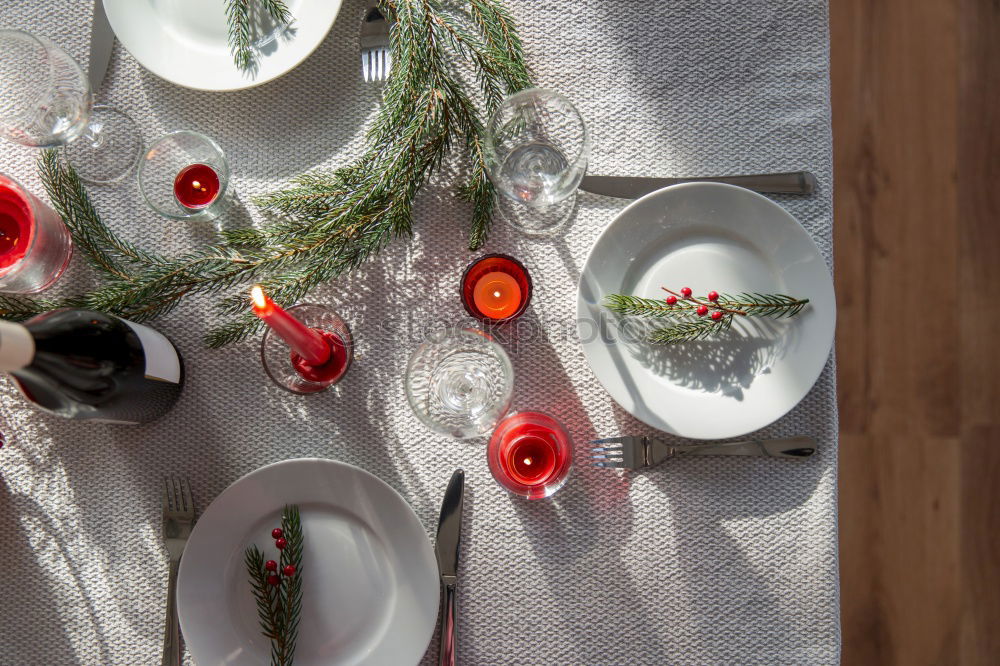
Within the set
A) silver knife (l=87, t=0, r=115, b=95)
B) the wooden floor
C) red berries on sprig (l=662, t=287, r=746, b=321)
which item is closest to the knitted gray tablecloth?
silver knife (l=87, t=0, r=115, b=95)

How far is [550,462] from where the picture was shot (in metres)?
0.76

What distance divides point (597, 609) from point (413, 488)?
24 centimetres

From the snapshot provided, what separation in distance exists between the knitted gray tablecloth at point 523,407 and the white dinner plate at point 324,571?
5 centimetres

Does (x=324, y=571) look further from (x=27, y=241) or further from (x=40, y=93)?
(x=40, y=93)

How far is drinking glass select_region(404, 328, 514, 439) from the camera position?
0.73 m

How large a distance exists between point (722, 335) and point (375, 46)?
1.65ft

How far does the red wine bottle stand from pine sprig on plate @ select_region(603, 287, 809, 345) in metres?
0.48

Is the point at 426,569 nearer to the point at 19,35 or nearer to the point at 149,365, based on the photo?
the point at 149,365

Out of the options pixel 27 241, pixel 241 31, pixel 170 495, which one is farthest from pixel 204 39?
pixel 170 495

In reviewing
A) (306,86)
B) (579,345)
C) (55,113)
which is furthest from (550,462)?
(55,113)

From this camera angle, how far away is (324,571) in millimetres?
752

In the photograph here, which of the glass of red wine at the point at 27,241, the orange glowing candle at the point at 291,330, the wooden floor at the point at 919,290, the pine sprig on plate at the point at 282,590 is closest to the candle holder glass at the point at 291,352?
the orange glowing candle at the point at 291,330

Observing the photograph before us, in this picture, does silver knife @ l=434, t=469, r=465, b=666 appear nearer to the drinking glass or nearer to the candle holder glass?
the drinking glass

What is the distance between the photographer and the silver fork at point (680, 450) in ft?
2.46
